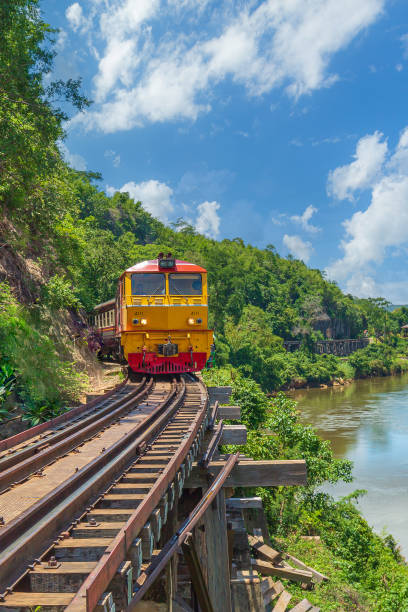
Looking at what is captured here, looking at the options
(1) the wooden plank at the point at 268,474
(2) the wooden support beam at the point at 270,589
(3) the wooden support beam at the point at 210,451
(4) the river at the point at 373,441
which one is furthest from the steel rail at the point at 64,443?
(4) the river at the point at 373,441

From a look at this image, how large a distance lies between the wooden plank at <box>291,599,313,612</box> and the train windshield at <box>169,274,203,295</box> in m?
7.96

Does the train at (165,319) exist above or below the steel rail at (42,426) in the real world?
above

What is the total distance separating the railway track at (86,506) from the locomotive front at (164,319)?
5.29m

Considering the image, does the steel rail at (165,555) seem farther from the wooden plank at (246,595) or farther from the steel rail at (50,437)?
the wooden plank at (246,595)

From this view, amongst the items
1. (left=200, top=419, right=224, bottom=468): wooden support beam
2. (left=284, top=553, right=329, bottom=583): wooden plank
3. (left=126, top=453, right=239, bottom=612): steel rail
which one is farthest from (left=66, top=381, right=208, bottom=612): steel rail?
(left=284, top=553, right=329, bottom=583): wooden plank

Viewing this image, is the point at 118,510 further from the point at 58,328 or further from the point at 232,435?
the point at 58,328

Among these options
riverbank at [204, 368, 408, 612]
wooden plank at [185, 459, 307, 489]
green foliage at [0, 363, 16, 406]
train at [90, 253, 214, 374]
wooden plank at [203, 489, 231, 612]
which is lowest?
riverbank at [204, 368, 408, 612]

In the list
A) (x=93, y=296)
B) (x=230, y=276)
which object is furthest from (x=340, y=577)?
(x=230, y=276)

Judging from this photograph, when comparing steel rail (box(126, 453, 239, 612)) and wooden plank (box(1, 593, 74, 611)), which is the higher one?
wooden plank (box(1, 593, 74, 611))

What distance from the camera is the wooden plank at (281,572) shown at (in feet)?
31.8

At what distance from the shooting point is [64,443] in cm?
588

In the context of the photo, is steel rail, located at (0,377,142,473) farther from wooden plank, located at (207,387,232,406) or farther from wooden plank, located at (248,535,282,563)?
wooden plank, located at (248,535,282,563)

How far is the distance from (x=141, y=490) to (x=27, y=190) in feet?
36.6

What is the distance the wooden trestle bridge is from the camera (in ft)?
9.68
